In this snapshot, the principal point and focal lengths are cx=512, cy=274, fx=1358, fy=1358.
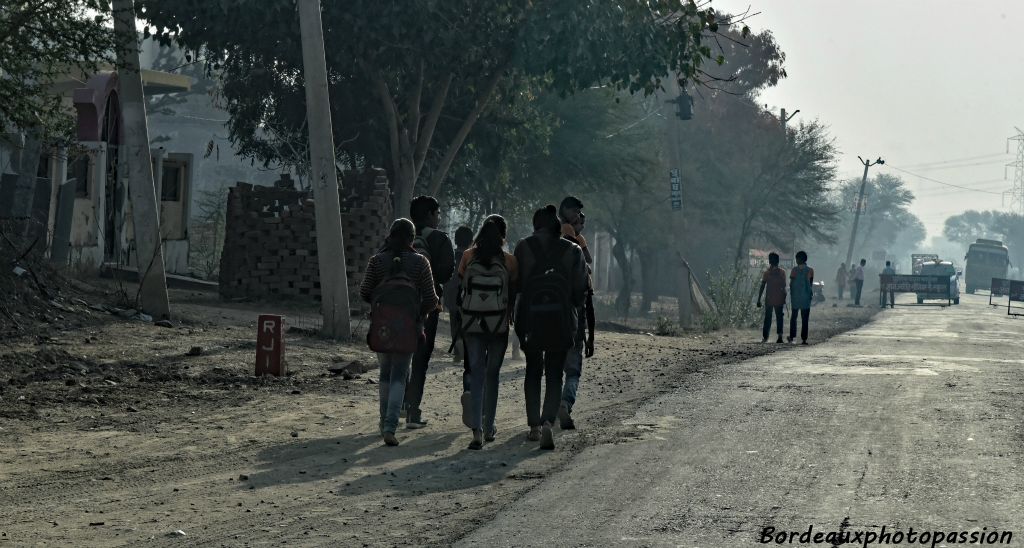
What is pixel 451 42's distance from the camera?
23.1m

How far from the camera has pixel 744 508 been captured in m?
7.59

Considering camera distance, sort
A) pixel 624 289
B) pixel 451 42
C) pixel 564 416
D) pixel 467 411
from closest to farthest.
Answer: pixel 467 411 < pixel 564 416 < pixel 451 42 < pixel 624 289

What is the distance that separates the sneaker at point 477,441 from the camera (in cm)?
1019

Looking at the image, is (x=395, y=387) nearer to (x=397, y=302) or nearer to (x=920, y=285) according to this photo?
(x=397, y=302)

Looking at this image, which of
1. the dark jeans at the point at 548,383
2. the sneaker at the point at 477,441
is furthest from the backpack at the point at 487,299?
the sneaker at the point at 477,441

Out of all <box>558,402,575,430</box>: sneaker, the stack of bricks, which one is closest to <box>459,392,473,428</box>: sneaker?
<box>558,402,575,430</box>: sneaker

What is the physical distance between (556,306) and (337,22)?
14567 millimetres

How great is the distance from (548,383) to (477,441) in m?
0.69

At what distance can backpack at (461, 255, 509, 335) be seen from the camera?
10.1m

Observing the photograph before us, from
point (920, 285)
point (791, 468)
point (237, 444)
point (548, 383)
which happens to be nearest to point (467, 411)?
point (548, 383)

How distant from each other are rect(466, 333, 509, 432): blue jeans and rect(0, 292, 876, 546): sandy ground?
34 cm

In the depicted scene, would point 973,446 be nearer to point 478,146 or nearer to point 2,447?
point 2,447

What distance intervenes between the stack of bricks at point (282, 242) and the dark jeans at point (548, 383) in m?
13.9

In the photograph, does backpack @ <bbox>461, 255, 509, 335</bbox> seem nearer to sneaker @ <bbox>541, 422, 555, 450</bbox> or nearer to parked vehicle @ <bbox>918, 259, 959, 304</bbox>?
sneaker @ <bbox>541, 422, 555, 450</bbox>
